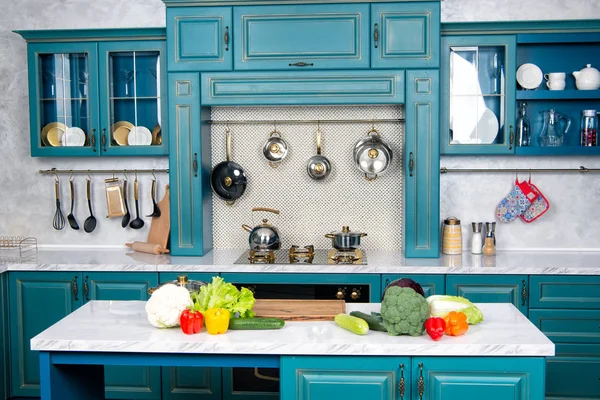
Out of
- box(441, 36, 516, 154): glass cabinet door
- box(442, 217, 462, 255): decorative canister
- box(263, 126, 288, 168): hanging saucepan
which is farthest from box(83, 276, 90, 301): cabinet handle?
box(441, 36, 516, 154): glass cabinet door

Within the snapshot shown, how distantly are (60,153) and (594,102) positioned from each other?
3641 mm

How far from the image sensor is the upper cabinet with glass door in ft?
15.5

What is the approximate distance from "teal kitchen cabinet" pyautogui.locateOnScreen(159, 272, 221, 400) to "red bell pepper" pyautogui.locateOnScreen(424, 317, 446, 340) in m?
1.95

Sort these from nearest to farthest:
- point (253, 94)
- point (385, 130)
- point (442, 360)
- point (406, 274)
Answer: point (442, 360) < point (406, 274) < point (253, 94) < point (385, 130)

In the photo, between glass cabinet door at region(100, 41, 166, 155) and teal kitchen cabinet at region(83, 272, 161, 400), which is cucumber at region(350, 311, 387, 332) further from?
glass cabinet door at region(100, 41, 166, 155)

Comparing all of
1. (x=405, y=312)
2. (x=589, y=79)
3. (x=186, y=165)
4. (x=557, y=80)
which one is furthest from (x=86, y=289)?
(x=589, y=79)

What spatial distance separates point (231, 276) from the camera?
434cm

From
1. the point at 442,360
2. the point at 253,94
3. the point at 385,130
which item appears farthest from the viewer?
the point at 385,130

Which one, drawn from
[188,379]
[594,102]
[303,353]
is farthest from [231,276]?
[594,102]

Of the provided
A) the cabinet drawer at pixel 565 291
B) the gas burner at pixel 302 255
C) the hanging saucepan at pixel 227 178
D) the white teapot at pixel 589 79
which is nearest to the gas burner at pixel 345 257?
the gas burner at pixel 302 255

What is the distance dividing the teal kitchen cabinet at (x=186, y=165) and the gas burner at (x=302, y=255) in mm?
610

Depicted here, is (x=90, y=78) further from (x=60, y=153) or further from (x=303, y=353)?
(x=303, y=353)

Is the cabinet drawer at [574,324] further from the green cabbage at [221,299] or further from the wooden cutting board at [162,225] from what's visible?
the wooden cutting board at [162,225]

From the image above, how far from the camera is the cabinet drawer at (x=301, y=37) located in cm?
444
